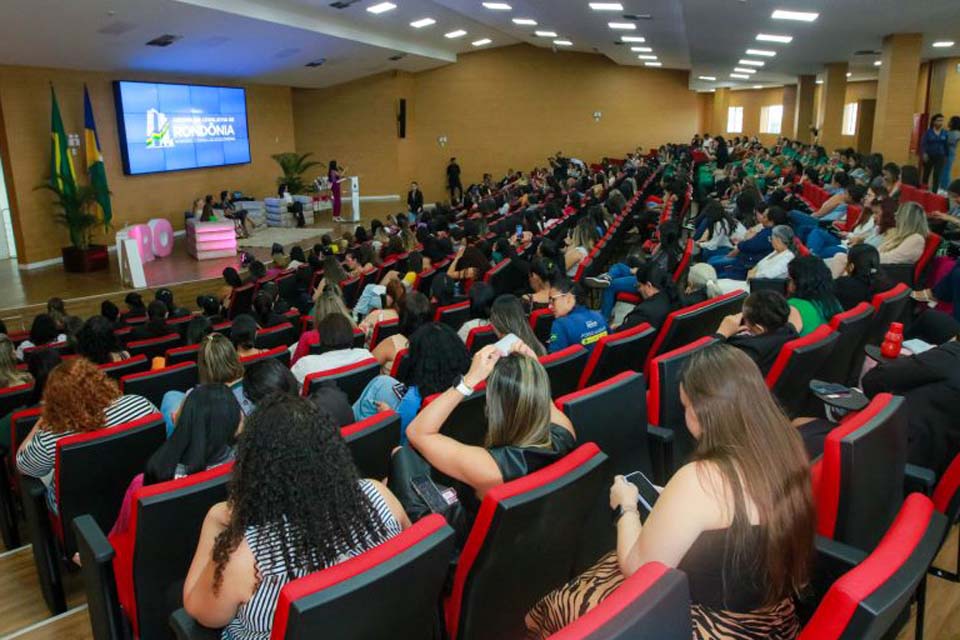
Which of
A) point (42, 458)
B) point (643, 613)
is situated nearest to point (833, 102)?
point (42, 458)

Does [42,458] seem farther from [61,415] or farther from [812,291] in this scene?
[812,291]

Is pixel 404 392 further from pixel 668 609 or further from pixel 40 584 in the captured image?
pixel 668 609

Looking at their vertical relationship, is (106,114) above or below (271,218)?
above

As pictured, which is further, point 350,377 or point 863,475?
point 350,377

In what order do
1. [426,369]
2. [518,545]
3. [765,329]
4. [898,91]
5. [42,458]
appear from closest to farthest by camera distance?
[518,545] → [42,458] → [426,369] → [765,329] → [898,91]

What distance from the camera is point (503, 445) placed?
228 centimetres

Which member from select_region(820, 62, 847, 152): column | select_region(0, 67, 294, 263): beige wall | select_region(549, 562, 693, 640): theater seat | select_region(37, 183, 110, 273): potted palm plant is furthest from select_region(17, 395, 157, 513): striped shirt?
select_region(820, 62, 847, 152): column

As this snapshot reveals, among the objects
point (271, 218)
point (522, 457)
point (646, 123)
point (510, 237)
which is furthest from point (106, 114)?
point (646, 123)

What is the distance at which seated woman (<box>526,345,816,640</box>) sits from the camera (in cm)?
173

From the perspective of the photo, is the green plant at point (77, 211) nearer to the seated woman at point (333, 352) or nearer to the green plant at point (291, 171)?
the green plant at point (291, 171)

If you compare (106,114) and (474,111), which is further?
(474,111)

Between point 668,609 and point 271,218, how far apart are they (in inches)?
656

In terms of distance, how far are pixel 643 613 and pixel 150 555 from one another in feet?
5.38

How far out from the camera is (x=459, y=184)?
22.4m
